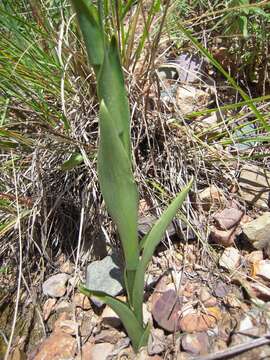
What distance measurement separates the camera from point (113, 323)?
1.07 m

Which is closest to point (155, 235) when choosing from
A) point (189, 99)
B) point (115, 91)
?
point (115, 91)

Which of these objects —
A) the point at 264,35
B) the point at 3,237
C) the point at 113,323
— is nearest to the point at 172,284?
the point at 113,323

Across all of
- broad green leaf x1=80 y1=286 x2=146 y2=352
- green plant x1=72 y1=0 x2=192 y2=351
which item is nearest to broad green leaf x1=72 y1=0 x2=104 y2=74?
green plant x1=72 y1=0 x2=192 y2=351

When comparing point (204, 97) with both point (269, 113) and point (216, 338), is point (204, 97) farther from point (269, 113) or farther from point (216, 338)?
point (216, 338)

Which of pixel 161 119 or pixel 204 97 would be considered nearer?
pixel 161 119

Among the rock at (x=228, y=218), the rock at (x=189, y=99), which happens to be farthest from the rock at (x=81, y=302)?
the rock at (x=189, y=99)

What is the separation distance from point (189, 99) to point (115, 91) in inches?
32.1

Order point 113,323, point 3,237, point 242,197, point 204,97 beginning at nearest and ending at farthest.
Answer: point 113,323 → point 242,197 → point 3,237 → point 204,97

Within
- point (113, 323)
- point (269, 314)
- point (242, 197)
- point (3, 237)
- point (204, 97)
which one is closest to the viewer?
point (269, 314)

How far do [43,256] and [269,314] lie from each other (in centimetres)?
65

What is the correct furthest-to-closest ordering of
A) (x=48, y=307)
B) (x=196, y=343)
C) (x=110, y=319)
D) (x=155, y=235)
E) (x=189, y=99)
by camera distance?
(x=189, y=99)
(x=48, y=307)
(x=110, y=319)
(x=196, y=343)
(x=155, y=235)

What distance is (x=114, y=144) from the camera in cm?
64

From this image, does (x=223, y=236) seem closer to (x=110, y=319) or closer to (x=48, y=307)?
(x=110, y=319)

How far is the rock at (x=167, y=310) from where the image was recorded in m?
1.01
